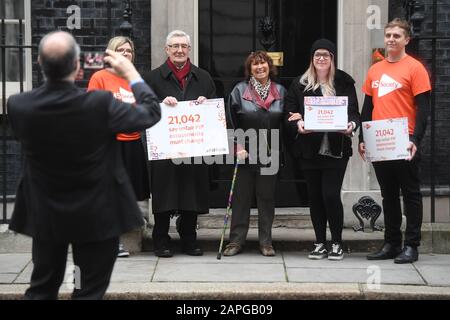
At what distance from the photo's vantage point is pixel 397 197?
7469mm

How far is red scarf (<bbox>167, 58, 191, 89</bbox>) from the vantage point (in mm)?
7562

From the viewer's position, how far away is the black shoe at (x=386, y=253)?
747cm

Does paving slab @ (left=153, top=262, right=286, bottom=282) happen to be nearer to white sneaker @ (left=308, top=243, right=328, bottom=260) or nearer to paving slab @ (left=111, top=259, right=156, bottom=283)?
paving slab @ (left=111, top=259, right=156, bottom=283)

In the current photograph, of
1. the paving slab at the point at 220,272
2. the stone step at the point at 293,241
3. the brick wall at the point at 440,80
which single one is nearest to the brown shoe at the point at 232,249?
the stone step at the point at 293,241

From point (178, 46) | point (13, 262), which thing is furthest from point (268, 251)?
point (13, 262)

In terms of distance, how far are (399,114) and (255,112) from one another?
1.24 m

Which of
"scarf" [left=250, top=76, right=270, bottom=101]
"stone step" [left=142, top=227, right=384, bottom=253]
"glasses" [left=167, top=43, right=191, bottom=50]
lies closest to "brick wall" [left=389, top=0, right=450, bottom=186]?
"stone step" [left=142, top=227, right=384, bottom=253]

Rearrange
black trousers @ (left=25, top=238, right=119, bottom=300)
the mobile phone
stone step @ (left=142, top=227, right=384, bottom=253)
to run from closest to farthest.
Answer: black trousers @ (left=25, top=238, right=119, bottom=300) < stone step @ (left=142, top=227, right=384, bottom=253) < the mobile phone

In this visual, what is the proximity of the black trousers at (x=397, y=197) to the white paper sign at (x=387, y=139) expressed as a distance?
13 centimetres

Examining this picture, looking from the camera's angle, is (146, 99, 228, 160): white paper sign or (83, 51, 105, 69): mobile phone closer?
(146, 99, 228, 160): white paper sign

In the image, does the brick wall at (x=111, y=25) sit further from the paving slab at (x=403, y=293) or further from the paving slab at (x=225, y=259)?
the paving slab at (x=403, y=293)

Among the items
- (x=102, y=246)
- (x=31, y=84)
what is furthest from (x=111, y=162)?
(x=31, y=84)

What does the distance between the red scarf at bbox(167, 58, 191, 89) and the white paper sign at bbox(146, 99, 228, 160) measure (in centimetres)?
28

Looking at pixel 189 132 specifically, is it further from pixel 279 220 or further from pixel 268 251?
pixel 279 220
